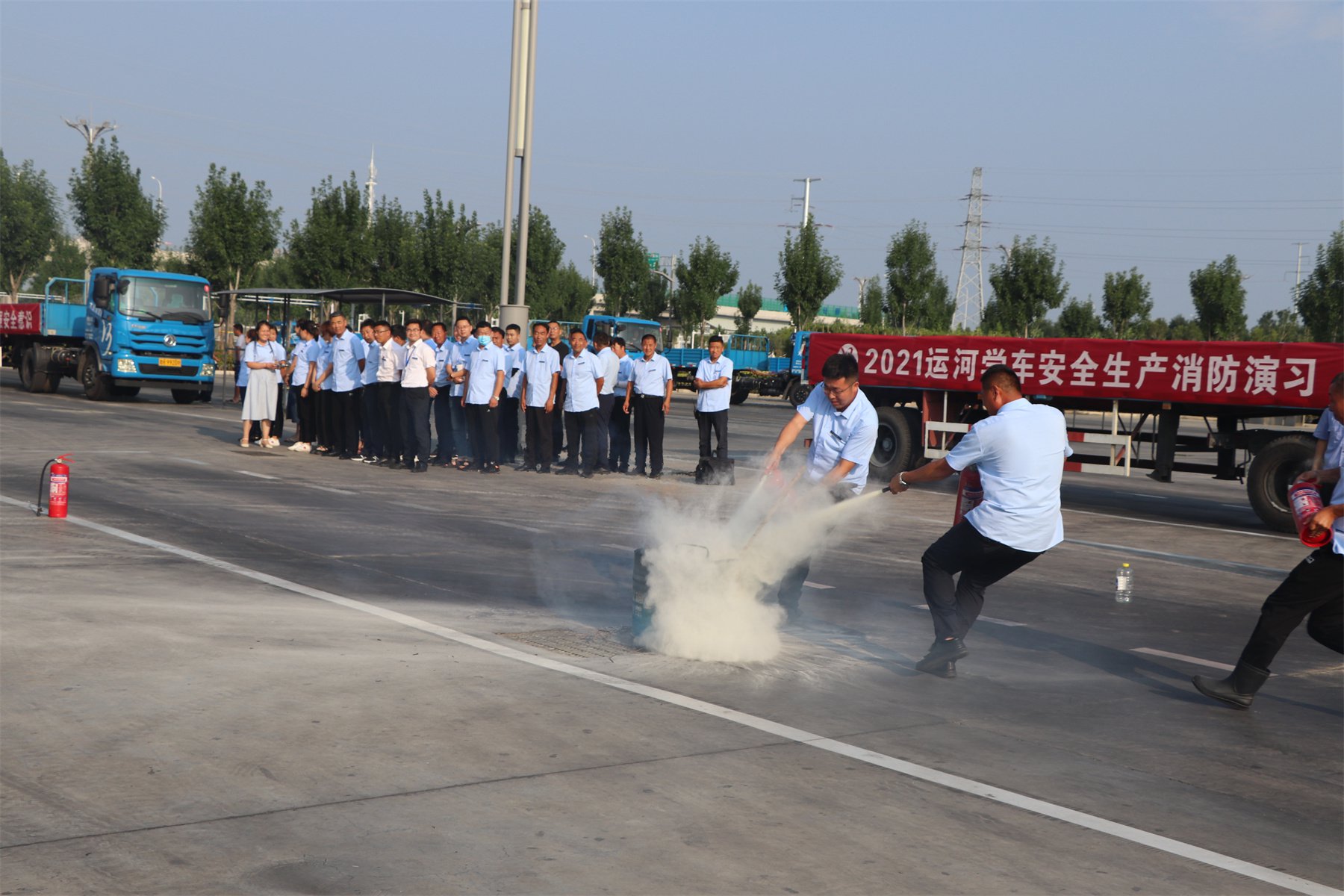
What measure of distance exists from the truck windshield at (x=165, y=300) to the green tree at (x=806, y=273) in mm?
33753

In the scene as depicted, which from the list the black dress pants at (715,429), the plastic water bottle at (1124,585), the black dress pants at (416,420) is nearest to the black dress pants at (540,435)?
the black dress pants at (416,420)

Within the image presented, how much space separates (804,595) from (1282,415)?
8.95m

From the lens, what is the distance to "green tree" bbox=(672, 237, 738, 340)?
6188cm

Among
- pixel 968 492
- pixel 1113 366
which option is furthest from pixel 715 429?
pixel 968 492

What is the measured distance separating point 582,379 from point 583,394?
0.21m

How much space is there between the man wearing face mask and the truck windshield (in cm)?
1392

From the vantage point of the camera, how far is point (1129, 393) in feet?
54.0

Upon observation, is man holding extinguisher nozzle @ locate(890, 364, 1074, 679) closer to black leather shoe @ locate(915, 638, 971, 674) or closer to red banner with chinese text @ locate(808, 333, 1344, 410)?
black leather shoe @ locate(915, 638, 971, 674)

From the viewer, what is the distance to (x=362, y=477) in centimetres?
1652

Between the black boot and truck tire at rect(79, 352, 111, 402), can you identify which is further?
truck tire at rect(79, 352, 111, 402)

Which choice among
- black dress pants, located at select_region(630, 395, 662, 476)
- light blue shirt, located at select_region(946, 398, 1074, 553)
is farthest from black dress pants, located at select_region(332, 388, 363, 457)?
light blue shirt, located at select_region(946, 398, 1074, 553)

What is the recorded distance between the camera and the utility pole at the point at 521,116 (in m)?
20.9

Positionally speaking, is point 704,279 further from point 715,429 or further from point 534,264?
point 715,429

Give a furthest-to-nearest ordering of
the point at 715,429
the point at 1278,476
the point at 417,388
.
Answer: the point at 715,429 → the point at 417,388 → the point at 1278,476
